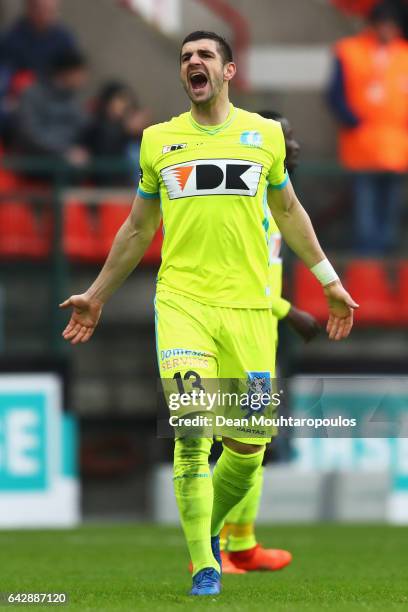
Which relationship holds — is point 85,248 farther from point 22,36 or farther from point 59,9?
point 59,9

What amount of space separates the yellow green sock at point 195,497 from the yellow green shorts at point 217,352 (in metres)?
0.17

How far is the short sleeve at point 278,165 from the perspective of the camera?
7309 mm

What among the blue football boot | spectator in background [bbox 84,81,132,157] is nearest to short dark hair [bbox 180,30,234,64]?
the blue football boot

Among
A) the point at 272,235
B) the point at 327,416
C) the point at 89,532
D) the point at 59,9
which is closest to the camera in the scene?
the point at 327,416

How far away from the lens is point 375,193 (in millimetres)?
14961

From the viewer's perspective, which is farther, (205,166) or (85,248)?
(85,248)

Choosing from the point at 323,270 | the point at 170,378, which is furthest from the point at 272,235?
the point at 170,378

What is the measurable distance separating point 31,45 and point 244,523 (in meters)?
8.12

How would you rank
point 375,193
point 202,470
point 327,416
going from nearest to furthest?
point 202,470
point 327,416
point 375,193

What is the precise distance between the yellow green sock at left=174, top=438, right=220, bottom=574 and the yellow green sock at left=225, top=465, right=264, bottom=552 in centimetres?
148

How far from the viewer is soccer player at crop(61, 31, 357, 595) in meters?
7.06

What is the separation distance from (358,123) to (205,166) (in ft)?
27.1

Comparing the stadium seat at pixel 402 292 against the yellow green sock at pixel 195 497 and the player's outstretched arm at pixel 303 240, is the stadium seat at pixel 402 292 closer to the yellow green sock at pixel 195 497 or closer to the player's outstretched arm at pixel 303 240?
the player's outstretched arm at pixel 303 240

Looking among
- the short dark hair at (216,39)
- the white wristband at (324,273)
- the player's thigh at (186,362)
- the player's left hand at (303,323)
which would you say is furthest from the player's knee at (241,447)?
the short dark hair at (216,39)
